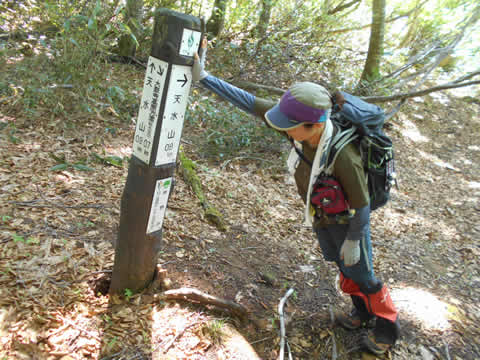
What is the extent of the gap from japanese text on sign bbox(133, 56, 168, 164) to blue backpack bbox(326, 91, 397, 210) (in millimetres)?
1181

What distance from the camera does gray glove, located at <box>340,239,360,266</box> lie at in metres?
2.29

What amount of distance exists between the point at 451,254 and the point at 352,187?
3.97 m

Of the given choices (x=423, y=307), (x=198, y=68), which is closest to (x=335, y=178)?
(x=198, y=68)

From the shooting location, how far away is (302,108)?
1965mm

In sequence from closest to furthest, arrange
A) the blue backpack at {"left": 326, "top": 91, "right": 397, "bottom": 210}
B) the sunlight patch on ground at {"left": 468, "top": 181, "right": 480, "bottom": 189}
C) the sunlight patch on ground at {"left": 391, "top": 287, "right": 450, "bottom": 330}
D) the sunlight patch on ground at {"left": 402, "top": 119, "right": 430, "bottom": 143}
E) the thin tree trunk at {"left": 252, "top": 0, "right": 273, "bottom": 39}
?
the blue backpack at {"left": 326, "top": 91, "right": 397, "bottom": 210}
the sunlight patch on ground at {"left": 391, "top": 287, "right": 450, "bottom": 330}
the thin tree trunk at {"left": 252, "top": 0, "right": 273, "bottom": 39}
the sunlight patch on ground at {"left": 468, "top": 181, "right": 480, "bottom": 189}
the sunlight patch on ground at {"left": 402, "top": 119, "right": 430, "bottom": 143}

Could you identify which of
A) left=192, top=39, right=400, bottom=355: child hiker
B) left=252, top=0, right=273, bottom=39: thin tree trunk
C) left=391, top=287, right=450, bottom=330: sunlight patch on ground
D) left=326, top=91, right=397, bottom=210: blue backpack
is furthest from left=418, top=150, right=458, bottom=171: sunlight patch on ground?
left=326, top=91, right=397, bottom=210: blue backpack

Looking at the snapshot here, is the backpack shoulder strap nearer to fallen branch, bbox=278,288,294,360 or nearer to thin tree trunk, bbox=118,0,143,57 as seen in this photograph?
fallen branch, bbox=278,288,294,360

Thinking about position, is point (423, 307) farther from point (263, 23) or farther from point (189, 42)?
point (263, 23)

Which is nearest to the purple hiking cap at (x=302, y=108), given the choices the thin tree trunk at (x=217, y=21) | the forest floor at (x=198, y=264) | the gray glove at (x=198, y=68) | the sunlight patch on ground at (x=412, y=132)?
the gray glove at (x=198, y=68)

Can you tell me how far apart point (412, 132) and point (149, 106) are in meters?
10.7

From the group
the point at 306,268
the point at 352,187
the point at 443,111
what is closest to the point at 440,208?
the point at 306,268

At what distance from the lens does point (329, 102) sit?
1.99 m

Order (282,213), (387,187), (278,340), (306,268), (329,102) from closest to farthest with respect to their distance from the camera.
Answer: (329,102) < (387,187) < (278,340) < (306,268) < (282,213)

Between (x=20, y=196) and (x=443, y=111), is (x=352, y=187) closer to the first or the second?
(x=20, y=196)
